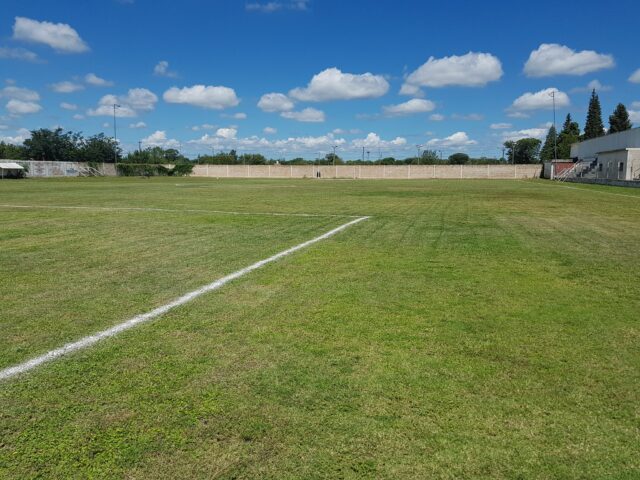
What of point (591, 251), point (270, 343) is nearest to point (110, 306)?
point (270, 343)

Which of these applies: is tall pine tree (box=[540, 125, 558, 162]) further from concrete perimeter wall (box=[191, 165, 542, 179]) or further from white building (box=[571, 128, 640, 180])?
white building (box=[571, 128, 640, 180])

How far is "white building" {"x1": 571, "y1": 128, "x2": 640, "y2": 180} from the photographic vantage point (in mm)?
45312

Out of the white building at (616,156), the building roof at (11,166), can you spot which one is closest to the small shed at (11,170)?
the building roof at (11,166)

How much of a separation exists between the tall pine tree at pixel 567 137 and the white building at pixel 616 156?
31.7 metres

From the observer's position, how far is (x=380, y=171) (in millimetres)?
85000

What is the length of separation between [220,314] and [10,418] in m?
2.13

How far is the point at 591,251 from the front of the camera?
27.8 ft

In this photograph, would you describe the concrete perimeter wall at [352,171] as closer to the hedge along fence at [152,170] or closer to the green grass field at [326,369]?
the hedge along fence at [152,170]

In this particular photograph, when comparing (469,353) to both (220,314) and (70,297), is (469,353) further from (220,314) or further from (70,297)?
(70,297)

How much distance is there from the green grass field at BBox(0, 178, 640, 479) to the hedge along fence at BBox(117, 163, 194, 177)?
7751 centimetres

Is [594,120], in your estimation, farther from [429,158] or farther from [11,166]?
[11,166]

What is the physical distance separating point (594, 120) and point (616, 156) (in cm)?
5627

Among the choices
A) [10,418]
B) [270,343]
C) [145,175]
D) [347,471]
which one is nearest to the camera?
[347,471]

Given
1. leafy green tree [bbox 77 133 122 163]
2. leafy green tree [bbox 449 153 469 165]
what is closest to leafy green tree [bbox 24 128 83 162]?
leafy green tree [bbox 77 133 122 163]
